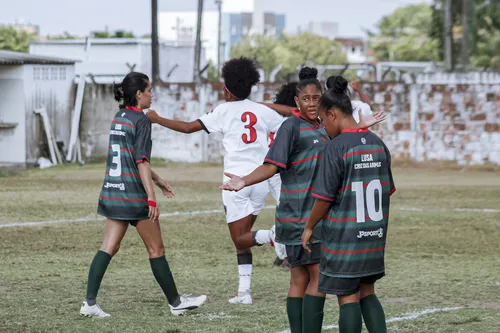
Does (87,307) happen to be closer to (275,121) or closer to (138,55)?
(275,121)

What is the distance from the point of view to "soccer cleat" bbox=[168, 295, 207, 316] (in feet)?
28.4

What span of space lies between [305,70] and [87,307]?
248 centimetres

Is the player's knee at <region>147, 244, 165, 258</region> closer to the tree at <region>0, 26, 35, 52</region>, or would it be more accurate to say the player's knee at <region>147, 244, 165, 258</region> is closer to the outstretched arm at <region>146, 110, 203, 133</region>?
the outstretched arm at <region>146, 110, 203, 133</region>

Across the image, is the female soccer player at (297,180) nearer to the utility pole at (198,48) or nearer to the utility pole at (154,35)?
the utility pole at (198,48)

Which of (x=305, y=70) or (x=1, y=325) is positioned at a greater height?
(x=305, y=70)

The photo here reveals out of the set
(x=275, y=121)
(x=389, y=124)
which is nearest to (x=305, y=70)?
(x=275, y=121)

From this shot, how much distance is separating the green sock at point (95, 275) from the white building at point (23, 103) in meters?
18.9

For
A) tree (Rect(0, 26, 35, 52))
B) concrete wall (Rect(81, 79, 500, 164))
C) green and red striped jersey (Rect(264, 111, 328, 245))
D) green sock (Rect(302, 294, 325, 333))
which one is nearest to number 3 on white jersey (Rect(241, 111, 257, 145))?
green and red striped jersey (Rect(264, 111, 328, 245))

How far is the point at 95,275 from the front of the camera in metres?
8.58

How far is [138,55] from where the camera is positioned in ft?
160

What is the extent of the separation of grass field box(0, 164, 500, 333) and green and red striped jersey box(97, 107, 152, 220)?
2.75ft

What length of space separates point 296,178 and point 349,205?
114 cm

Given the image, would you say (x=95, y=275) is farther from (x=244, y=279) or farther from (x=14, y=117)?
(x=14, y=117)

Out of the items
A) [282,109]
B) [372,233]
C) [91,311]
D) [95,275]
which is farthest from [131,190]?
[372,233]
